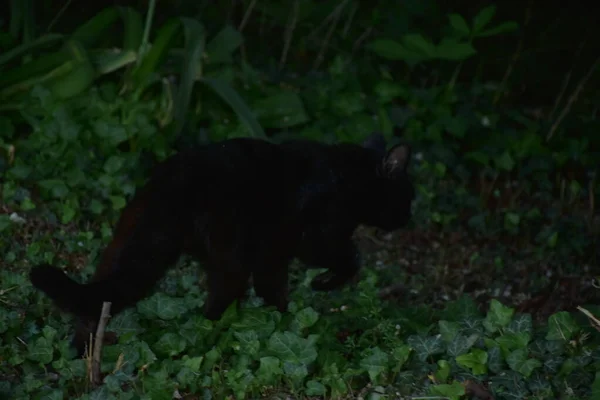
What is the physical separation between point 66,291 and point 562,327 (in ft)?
5.64

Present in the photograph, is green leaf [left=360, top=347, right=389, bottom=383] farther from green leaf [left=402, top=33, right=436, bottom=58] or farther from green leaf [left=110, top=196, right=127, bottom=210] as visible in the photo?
green leaf [left=402, top=33, right=436, bottom=58]

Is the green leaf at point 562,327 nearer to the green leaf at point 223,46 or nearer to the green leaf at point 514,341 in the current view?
the green leaf at point 514,341

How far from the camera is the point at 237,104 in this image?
5.71 m

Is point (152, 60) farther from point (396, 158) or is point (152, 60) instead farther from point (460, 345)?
point (460, 345)

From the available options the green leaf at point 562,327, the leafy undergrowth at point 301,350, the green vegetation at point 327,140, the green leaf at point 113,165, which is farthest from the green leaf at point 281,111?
the green leaf at point 562,327

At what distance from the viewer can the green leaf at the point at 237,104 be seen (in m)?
5.63

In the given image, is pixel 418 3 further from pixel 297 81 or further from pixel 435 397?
pixel 435 397

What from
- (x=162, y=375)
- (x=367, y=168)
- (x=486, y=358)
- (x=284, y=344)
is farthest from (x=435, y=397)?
(x=367, y=168)

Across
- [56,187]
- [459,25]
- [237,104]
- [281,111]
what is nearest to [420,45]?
[459,25]

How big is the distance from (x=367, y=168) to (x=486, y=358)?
1117mm

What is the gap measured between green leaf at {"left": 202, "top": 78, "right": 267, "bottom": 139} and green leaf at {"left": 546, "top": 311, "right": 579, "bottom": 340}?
2270 mm

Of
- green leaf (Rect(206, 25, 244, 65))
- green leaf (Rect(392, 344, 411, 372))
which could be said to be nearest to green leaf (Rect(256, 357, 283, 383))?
green leaf (Rect(392, 344, 411, 372))

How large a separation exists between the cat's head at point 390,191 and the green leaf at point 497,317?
33.3 inches

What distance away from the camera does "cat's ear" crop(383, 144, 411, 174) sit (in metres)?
4.46
